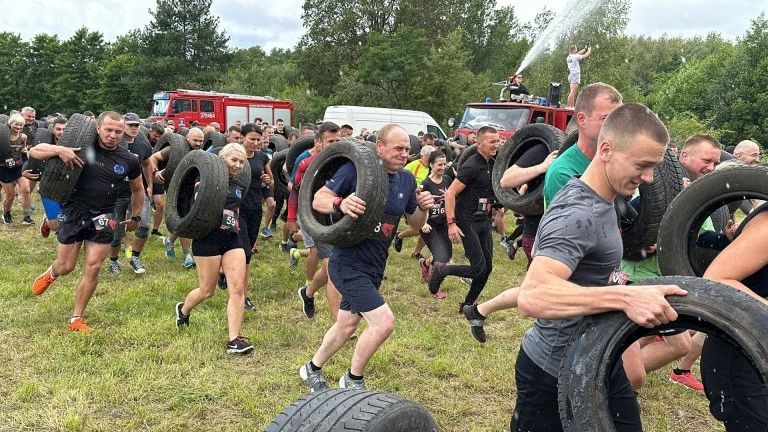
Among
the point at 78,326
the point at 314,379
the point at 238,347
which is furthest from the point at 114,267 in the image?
the point at 314,379

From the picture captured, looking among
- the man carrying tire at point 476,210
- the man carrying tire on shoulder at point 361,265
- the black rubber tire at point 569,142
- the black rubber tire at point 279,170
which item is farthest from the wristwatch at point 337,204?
the black rubber tire at point 279,170

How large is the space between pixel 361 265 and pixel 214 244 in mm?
1698

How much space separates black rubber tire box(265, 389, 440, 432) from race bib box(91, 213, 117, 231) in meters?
3.95

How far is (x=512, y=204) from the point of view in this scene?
5258 mm

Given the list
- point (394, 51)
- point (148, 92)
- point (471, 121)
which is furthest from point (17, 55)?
point (471, 121)

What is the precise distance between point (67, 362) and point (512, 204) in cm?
396

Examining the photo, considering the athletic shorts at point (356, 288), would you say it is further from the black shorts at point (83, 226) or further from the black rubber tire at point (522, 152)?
the black shorts at point (83, 226)

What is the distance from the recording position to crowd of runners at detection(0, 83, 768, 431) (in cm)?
202

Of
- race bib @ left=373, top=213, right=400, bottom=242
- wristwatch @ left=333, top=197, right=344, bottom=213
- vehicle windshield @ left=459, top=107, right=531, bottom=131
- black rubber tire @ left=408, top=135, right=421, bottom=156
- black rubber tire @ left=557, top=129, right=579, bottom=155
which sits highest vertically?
Answer: vehicle windshield @ left=459, top=107, right=531, bottom=131

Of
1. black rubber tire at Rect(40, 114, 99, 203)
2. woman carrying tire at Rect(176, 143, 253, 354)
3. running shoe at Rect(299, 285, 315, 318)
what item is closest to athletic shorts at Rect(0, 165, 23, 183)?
black rubber tire at Rect(40, 114, 99, 203)

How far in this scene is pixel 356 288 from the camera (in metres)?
3.97

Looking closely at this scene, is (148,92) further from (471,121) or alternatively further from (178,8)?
(471,121)

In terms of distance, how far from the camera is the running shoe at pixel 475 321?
5199 mm

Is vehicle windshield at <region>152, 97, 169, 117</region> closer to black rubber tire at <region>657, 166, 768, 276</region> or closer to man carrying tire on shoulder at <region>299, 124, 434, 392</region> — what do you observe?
man carrying tire on shoulder at <region>299, 124, 434, 392</region>
